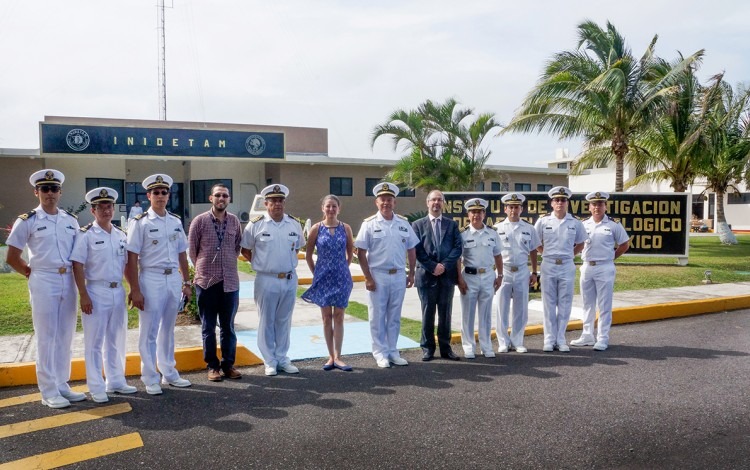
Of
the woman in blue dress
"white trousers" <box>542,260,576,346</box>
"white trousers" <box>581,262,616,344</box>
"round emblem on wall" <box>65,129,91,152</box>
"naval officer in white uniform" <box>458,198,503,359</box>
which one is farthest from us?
"round emblem on wall" <box>65,129,91,152</box>

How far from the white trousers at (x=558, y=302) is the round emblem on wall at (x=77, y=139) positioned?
74.3ft

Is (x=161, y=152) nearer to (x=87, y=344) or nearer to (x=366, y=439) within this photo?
→ (x=87, y=344)

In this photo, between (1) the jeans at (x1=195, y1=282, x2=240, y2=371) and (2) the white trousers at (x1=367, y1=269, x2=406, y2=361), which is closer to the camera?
(1) the jeans at (x1=195, y1=282, x2=240, y2=371)

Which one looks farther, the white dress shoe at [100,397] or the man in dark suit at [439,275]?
the man in dark suit at [439,275]

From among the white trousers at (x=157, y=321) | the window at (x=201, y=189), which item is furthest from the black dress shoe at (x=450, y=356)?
the window at (x=201, y=189)

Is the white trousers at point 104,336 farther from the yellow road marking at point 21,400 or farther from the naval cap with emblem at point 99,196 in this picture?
the naval cap with emblem at point 99,196

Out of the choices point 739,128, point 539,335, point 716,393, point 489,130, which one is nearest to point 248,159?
point 489,130

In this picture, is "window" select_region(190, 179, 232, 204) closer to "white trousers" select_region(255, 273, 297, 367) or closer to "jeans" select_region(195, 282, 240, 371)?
"white trousers" select_region(255, 273, 297, 367)

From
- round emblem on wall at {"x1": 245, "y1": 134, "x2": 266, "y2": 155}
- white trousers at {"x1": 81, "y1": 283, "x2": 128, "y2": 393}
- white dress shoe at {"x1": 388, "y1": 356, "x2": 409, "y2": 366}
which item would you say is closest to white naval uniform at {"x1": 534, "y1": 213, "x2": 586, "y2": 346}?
white dress shoe at {"x1": 388, "y1": 356, "x2": 409, "y2": 366}

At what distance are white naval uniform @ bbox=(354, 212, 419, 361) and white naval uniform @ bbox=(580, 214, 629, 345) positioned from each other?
2.39m

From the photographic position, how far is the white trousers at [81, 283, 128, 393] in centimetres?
531

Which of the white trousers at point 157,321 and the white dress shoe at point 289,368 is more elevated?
the white trousers at point 157,321

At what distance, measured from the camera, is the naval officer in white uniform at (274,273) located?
20.1 feet

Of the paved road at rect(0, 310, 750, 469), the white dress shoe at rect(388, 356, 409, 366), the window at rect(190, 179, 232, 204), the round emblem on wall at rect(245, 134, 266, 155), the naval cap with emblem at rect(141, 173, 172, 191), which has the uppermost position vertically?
the round emblem on wall at rect(245, 134, 266, 155)
